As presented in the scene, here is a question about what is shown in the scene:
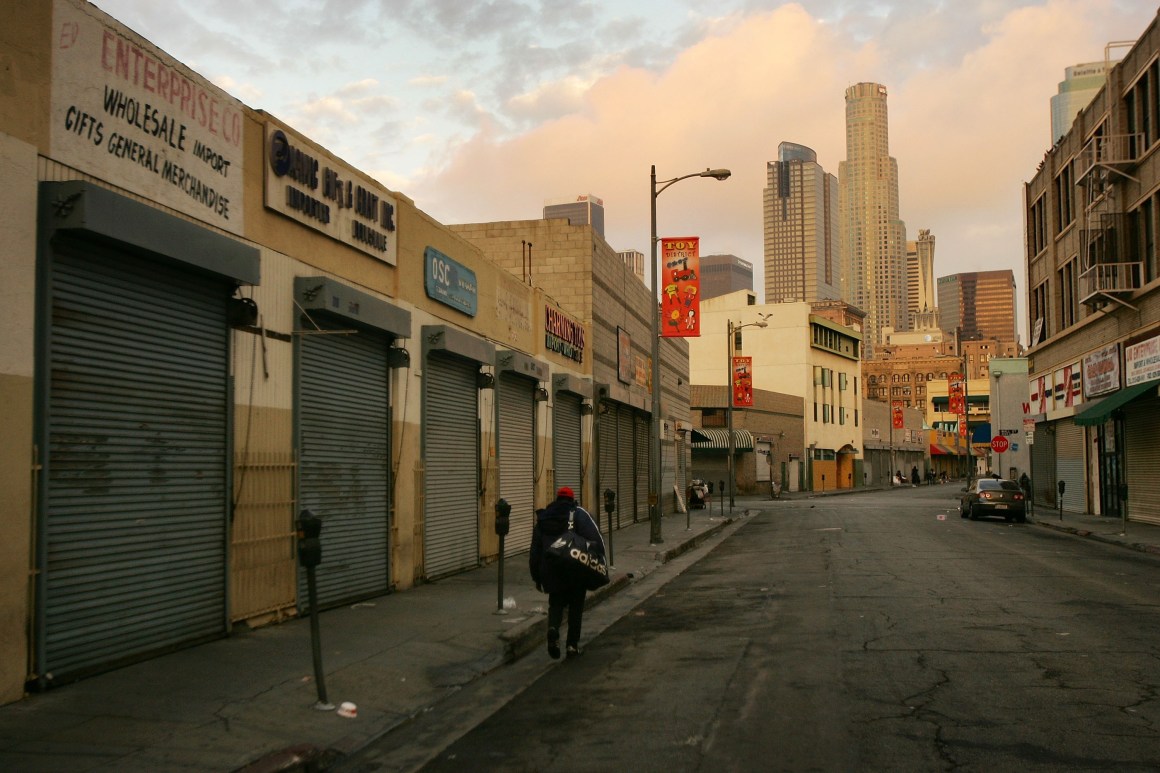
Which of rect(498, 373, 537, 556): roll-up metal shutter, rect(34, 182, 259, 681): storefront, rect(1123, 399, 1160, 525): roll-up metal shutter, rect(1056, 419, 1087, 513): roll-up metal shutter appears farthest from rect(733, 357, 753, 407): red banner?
rect(34, 182, 259, 681): storefront

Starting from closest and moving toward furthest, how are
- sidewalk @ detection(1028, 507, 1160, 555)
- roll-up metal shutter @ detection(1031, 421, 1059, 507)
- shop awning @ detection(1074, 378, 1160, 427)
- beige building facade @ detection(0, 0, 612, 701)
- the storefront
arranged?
1. beige building facade @ detection(0, 0, 612, 701)
2. the storefront
3. sidewalk @ detection(1028, 507, 1160, 555)
4. shop awning @ detection(1074, 378, 1160, 427)
5. roll-up metal shutter @ detection(1031, 421, 1059, 507)

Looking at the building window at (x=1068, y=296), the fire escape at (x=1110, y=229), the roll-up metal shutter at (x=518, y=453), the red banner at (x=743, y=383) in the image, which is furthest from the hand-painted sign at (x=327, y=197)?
the red banner at (x=743, y=383)

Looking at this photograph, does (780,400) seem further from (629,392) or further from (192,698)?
(192,698)

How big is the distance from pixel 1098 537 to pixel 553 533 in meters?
21.6

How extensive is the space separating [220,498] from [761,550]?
15209 millimetres

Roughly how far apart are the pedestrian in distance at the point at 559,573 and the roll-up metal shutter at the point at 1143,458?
26123 millimetres

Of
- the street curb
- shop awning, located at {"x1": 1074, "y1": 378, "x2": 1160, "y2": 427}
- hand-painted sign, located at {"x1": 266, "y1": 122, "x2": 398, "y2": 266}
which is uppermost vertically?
Result: hand-painted sign, located at {"x1": 266, "y1": 122, "x2": 398, "y2": 266}

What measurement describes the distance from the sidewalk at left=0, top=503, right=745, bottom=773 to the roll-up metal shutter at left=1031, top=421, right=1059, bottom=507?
36325mm

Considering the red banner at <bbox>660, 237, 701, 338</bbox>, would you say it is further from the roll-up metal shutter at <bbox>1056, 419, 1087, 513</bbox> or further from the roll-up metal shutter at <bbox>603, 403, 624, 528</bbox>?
the roll-up metal shutter at <bbox>1056, 419, 1087, 513</bbox>

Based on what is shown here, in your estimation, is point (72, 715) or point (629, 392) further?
point (629, 392)

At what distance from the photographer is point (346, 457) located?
544 inches

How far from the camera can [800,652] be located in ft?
34.2

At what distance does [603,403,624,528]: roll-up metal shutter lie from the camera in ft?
96.9

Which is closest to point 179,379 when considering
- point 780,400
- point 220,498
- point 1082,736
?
point 220,498
